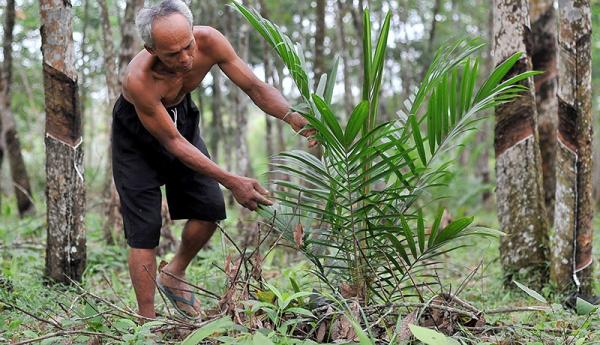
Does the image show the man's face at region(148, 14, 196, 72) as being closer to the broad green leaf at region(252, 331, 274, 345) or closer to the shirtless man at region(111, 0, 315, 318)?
the shirtless man at region(111, 0, 315, 318)

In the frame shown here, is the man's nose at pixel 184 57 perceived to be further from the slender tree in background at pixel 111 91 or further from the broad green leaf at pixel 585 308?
the slender tree in background at pixel 111 91

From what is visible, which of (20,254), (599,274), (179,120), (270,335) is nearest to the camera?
(270,335)

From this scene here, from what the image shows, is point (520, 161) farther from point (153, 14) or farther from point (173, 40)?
point (153, 14)

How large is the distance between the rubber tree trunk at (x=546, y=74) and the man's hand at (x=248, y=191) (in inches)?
161

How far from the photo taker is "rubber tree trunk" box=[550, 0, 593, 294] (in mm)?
3957

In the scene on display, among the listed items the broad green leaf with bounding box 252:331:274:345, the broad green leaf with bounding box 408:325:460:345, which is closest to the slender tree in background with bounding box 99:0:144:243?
the broad green leaf with bounding box 252:331:274:345

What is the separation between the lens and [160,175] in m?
3.86

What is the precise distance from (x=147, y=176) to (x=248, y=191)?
0.75 metres

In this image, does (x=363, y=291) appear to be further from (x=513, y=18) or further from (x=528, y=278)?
(x=513, y=18)

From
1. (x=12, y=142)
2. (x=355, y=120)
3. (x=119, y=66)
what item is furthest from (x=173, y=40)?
(x=12, y=142)

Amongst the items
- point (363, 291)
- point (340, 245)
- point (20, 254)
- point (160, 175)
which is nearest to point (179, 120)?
point (160, 175)

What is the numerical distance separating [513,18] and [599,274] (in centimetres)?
198

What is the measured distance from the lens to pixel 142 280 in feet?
11.8

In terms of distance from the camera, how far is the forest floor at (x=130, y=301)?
9.91ft
